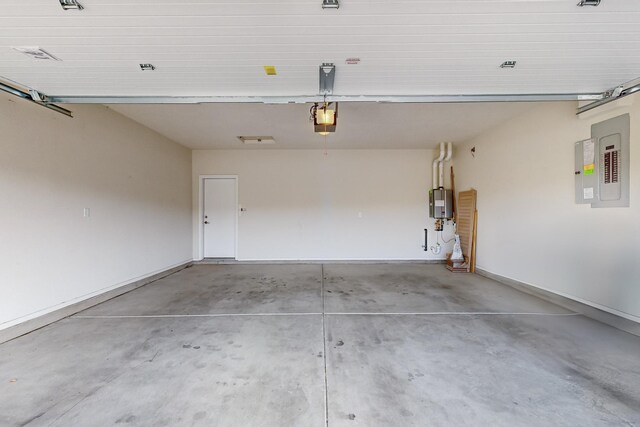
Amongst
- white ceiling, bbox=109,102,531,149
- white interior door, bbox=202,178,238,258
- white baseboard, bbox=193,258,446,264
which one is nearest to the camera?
white ceiling, bbox=109,102,531,149

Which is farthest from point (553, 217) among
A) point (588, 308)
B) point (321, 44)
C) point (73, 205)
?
point (73, 205)

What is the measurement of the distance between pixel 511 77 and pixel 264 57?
7.24 ft

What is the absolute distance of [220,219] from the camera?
6516mm

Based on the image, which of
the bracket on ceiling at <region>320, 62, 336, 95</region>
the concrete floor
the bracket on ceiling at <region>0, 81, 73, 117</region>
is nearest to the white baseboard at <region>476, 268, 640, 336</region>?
the concrete floor

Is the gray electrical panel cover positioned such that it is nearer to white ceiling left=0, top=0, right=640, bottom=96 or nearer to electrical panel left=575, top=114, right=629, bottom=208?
electrical panel left=575, top=114, right=629, bottom=208

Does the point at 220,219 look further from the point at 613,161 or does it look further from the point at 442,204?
the point at 613,161

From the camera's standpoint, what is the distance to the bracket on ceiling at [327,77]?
223 centimetres

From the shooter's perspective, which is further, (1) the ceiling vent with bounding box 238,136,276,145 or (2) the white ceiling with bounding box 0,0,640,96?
(1) the ceiling vent with bounding box 238,136,276,145

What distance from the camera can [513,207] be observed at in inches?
171

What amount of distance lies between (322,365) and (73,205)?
3.57 meters

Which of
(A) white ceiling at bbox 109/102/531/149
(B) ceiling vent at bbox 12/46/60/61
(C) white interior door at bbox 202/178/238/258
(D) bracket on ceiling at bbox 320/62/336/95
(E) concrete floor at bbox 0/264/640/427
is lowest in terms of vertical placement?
(E) concrete floor at bbox 0/264/640/427

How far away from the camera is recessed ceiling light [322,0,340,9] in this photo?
1.53 metres

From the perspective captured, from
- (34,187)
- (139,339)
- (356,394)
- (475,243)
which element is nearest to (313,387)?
(356,394)

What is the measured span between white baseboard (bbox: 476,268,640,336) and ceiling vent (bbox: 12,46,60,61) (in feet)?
18.8
